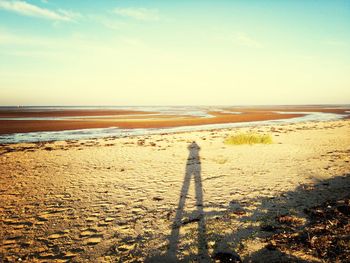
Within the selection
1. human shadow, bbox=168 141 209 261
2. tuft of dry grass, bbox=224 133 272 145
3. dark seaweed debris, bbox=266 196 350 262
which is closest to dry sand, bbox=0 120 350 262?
human shadow, bbox=168 141 209 261

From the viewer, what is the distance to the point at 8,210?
19.4 ft

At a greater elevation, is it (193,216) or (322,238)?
(322,238)

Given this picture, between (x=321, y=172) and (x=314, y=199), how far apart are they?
292cm

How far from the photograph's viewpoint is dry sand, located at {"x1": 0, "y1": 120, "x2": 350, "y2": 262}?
421 cm

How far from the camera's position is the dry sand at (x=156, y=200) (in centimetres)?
421

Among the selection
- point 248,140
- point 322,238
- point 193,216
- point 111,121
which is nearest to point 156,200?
point 193,216

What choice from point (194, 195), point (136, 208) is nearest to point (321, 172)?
point (194, 195)

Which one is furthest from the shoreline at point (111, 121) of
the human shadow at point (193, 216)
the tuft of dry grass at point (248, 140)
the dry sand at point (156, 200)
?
the human shadow at point (193, 216)

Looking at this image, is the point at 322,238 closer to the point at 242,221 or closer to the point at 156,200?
the point at 242,221

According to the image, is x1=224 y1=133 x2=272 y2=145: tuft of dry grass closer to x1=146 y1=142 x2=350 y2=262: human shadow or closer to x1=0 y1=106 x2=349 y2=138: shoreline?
x1=146 y1=142 x2=350 y2=262: human shadow

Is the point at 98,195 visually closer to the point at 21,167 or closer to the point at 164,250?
the point at 164,250

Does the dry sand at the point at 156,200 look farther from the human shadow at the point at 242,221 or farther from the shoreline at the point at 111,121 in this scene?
the shoreline at the point at 111,121

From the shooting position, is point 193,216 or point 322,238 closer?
point 322,238

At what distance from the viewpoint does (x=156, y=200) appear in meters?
6.39
